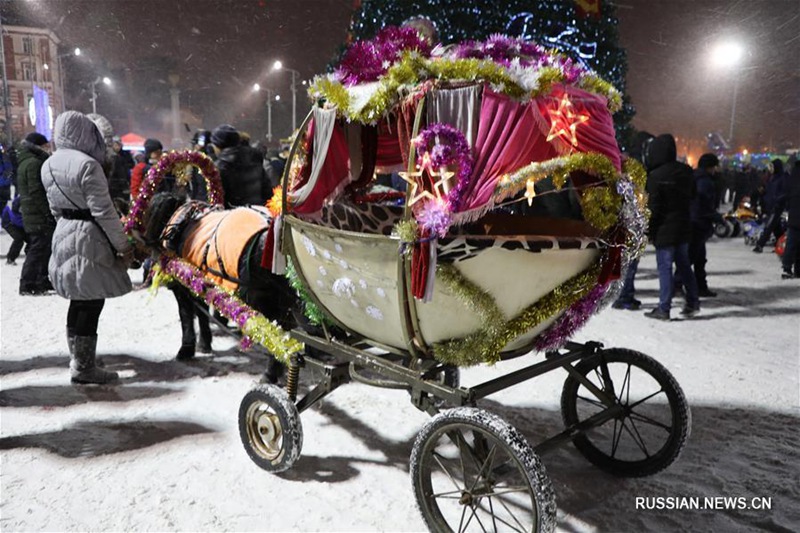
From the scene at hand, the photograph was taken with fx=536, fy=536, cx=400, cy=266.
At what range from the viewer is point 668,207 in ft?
20.4

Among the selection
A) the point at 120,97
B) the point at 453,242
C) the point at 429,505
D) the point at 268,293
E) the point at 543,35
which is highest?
the point at 120,97

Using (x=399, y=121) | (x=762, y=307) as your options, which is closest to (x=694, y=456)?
(x=399, y=121)

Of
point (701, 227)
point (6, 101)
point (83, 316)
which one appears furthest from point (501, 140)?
point (6, 101)

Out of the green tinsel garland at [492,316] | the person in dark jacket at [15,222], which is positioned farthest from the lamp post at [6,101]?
the green tinsel garland at [492,316]

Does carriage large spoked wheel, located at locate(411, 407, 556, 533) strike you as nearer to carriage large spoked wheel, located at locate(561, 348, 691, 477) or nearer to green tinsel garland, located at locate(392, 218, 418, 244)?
carriage large spoked wheel, located at locate(561, 348, 691, 477)

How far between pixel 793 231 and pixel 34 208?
36.3 feet

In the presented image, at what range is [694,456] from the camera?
10.9 feet

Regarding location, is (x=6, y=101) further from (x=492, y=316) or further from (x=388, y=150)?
(x=492, y=316)

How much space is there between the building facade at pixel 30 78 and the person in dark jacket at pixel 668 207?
279 inches

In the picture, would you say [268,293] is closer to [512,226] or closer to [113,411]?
[113,411]

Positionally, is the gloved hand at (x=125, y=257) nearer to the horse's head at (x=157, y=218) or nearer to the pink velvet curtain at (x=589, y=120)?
the horse's head at (x=157, y=218)

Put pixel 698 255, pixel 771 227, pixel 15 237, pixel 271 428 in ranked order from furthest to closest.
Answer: pixel 771 227 < pixel 15 237 < pixel 698 255 < pixel 271 428

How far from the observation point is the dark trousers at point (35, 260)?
A: 6.98m

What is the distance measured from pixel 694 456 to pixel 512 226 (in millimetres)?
1808
